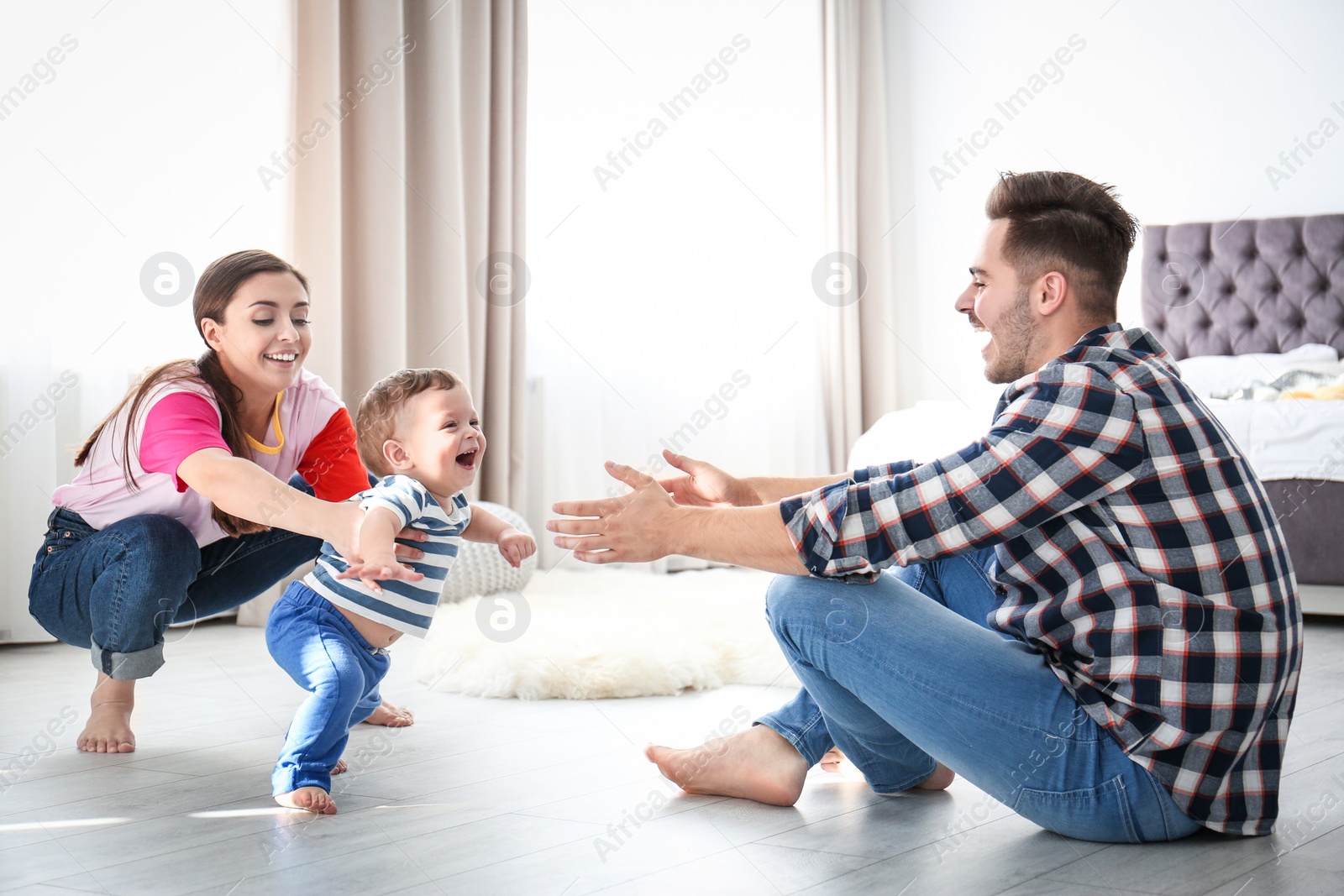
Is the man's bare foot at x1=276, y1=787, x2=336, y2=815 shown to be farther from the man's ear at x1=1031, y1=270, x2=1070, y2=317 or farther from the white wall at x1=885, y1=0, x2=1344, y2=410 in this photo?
the white wall at x1=885, y1=0, x2=1344, y2=410

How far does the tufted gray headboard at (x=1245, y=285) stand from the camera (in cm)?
407

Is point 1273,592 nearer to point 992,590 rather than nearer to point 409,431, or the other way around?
point 992,590

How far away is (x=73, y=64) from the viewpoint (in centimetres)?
262

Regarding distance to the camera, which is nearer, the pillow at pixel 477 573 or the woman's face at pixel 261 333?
the woman's face at pixel 261 333

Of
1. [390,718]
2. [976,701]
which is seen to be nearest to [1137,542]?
[976,701]

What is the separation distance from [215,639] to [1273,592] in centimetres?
232

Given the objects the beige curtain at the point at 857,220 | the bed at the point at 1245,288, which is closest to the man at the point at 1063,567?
the bed at the point at 1245,288

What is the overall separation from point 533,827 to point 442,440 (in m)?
0.56

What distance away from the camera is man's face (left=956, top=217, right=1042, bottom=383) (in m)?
1.22

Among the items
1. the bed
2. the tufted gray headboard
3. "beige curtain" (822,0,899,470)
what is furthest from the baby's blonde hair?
the tufted gray headboard

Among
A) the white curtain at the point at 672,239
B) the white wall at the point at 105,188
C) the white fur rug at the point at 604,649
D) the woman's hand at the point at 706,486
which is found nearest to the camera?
the woman's hand at the point at 706,486

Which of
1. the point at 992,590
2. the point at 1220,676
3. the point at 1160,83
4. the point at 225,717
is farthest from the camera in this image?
the point at 1160,83

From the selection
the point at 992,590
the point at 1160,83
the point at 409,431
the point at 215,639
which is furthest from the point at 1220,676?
the point at 1160,83

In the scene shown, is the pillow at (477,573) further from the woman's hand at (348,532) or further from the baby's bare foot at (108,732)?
the woman's hand at (348,532)
